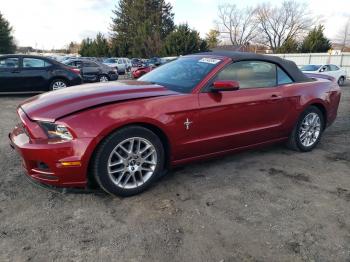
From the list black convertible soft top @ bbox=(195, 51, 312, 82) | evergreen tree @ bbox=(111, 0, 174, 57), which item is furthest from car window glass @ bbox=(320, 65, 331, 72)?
evergreen tree @ bbox=(111, 0, 174, 57)

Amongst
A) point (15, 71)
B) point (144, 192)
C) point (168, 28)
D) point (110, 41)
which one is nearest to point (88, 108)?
point (144, 192)

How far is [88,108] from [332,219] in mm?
2533

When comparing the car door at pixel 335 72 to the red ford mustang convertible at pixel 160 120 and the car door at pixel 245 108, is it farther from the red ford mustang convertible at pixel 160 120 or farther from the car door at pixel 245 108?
the car door at pixel 245 108

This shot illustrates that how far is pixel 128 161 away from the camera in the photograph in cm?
345

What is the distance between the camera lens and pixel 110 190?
3369 millimetres

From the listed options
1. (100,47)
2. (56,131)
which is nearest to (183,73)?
(56,131)

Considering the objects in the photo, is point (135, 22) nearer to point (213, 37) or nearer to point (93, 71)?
point (213, 37)

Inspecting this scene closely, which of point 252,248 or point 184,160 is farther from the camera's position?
point 184,160

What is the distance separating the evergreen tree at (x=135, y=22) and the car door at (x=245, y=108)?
4405 cm

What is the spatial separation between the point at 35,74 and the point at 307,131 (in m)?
8.31

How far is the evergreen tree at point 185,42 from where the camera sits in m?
35.8

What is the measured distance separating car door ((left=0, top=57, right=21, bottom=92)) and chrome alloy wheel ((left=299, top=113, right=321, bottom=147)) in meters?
8.42

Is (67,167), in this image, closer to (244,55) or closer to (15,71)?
(244,55)

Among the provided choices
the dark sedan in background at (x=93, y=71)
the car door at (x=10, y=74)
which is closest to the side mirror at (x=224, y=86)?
the car door at (x=10, y=74)
